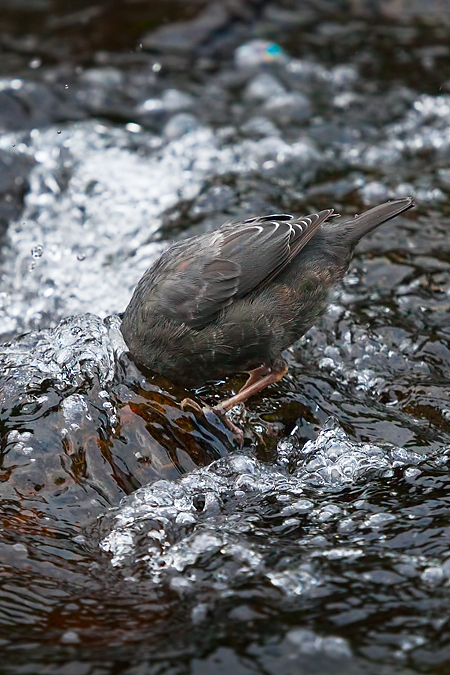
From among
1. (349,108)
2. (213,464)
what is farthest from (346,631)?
(349,108)

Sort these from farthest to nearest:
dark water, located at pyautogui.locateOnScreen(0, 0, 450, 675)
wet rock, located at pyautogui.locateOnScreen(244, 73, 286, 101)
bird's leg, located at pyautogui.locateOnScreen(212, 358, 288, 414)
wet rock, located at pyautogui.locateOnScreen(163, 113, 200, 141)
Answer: wet rock, located at pyautogui.locateOnScreen(244, 73, 286, 101) → wet rock, located at pyautogui.locateOnScreen(163, 113, 200, 141) → bird's leg, located at pyautogui.locateOnScreen(212, 358, 288, 414) → dark water, located at pyautogui.locateOnScreen(0, 0, 450, 675)

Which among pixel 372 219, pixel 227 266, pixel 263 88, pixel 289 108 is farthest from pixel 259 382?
pixel 263 88

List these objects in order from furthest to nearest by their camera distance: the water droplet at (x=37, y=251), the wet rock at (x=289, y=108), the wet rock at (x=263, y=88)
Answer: the wet rock at (x=263, y=88) → the wet rock at (x=289, y=108) → the water droplet at (x=37, y=251)

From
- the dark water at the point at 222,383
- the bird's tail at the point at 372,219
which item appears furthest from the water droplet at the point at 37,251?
the bird's tail at the point at 372,219

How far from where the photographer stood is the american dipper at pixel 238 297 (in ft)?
16.0

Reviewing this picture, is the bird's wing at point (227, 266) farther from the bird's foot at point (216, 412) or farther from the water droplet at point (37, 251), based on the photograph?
the water droplet at point (37, 251)

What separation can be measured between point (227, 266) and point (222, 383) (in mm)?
856

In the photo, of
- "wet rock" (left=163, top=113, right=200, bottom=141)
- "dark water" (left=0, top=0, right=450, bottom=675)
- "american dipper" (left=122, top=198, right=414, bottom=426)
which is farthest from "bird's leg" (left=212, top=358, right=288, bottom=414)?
"wet rock" (left=163, top=113, right=200, bottom=141)

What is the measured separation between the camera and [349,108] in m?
8.96

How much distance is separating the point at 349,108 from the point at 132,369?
5047 mm

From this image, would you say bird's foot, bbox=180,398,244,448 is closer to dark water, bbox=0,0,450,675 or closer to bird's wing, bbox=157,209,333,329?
dark water, bbox=0,0,450,675

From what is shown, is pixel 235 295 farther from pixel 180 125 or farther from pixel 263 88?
pixel 263 88

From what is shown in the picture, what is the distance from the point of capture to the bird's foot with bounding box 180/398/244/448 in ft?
15.8

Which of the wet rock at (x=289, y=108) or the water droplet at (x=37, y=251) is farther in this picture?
the wet rock at (x=289, y=108)
